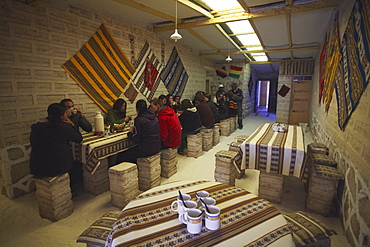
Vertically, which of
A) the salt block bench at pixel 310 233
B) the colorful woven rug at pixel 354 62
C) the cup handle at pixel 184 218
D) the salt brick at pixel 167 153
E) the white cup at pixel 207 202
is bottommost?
the salt brick at pixel 167 153

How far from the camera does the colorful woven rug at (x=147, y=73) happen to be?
497 cm

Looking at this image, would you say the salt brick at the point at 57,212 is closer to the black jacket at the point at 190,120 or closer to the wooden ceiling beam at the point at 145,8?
the black jacket at the point at 190,120

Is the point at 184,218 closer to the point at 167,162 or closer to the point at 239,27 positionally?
the point at 167,162

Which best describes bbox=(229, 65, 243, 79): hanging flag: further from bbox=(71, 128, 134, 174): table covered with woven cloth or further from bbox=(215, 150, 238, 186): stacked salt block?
bbox=(71, 128, 134, 174): table covered with woven cloth

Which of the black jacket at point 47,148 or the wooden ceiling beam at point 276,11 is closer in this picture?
the black jacket at point 47,148

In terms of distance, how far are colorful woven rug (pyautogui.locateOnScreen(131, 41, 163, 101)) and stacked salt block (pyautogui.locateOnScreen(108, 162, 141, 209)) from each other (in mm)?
2786

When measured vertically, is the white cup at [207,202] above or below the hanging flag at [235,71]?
below

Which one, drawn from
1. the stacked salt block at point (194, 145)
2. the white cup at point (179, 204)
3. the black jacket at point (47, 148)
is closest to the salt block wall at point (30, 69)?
the black jacket at point (47, 148)

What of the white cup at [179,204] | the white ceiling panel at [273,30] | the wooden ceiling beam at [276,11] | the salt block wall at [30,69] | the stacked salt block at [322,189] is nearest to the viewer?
the white cup at [179,204]

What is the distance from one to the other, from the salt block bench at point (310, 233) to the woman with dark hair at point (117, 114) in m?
3.08

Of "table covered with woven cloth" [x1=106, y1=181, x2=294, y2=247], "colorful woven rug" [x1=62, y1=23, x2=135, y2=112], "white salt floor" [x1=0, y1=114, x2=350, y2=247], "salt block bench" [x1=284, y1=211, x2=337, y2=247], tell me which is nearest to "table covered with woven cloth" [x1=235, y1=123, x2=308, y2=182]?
"white salt floor" [x1=0, y1=114, x2=350, y2=247]

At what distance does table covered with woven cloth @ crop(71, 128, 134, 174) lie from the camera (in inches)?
99.8

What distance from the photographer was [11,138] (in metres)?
2.81

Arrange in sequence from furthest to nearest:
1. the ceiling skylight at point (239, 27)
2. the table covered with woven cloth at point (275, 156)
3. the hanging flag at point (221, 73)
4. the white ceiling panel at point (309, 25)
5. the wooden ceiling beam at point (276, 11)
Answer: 1. the hanging flag at point (221, 73)
2. the white ceiling panel at point (309, 25)
3. the ceiling skylight at point (239, 27)
4. the wooden ceiling beam at point (276, 11)
5. the table covered with woven cloth at point (275, 156)
